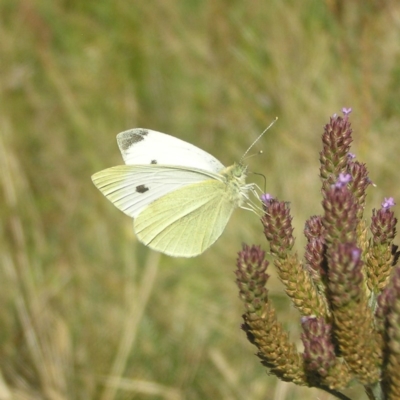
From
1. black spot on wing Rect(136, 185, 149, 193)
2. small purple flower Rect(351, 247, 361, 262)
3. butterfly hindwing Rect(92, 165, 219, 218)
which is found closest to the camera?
small purple flower Rect(351, 247, 361, 262)

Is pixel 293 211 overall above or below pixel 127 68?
below

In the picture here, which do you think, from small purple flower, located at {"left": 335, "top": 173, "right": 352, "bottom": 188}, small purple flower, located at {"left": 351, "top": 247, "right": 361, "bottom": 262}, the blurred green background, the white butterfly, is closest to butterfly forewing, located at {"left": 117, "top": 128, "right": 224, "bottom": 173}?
the white butterfly

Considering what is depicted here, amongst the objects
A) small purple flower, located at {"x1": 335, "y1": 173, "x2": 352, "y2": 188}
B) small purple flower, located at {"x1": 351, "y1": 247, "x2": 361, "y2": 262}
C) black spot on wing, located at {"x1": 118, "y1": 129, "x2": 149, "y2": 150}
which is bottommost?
small purple flower, located at {"x1": 351, "y1": 247, "x2": 361, "y2": 262}

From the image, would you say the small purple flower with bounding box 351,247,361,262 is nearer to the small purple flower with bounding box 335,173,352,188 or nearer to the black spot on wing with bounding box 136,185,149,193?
the small purple flower with bounding box 335,173,352,188

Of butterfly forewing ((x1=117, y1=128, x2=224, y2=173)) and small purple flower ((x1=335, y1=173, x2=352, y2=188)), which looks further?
butterfly forewing ((x1=117, y1=128, x2=224, y2=173))

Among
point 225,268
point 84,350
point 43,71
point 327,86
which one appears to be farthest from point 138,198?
point 43,71

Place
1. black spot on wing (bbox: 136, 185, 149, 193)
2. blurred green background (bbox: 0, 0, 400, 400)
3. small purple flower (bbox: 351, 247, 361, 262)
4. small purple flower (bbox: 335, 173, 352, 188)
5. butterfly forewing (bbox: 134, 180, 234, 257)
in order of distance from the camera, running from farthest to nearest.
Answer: blurred green background (bbox: 0, 0, 400, 400)
black spot on wing (bbox: 136, 185, 149, 193)
butterfly forewing (bbox: 134, 180, 234, 257)
small purple flower (bbox: 335, 173, 352, 188)
small purple flower (bbox: 351, 247, 361, 262)

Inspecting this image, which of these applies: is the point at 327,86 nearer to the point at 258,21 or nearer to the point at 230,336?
the point at 258,21
